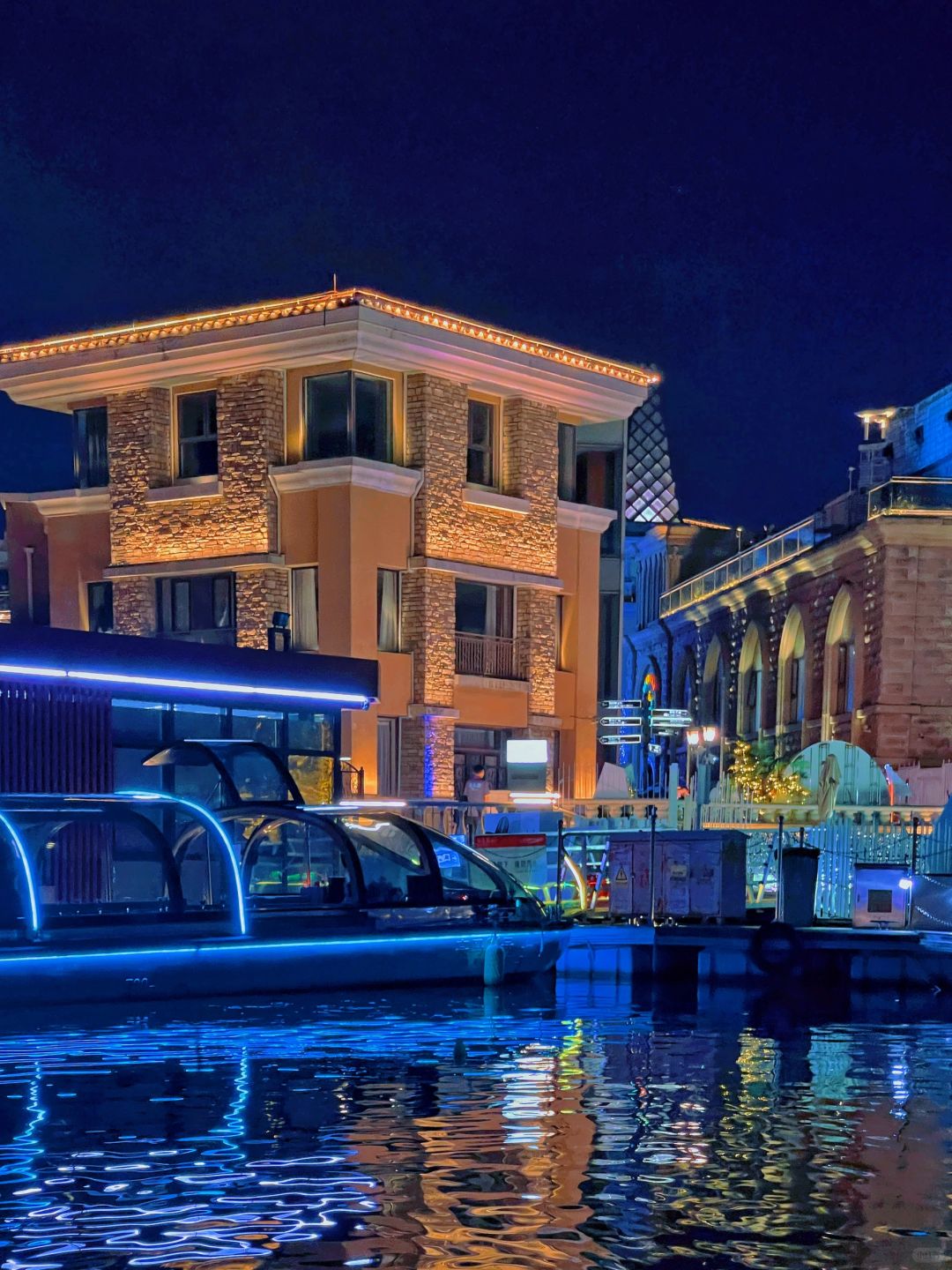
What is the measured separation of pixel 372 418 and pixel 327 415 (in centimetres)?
95

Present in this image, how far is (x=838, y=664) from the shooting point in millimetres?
59531

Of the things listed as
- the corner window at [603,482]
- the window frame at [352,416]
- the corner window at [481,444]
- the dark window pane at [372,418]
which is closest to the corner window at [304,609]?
the window frame at [352,416]

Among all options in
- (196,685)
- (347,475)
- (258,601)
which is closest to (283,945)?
(196,685)

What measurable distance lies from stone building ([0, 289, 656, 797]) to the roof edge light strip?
581 cm

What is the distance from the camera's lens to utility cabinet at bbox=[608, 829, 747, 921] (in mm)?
29578

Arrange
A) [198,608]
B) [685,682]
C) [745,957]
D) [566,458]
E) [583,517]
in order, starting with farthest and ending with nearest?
[685,682]
[583,517]
[566,458]
[198,608]
[745,957]

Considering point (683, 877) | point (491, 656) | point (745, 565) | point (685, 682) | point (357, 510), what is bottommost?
point (683, 877)

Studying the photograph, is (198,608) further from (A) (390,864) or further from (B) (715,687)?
→ (B) (715,687)

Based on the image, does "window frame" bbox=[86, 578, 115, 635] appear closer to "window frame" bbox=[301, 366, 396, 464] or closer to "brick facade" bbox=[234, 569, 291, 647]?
"brick facade" bbox=[234, 569, 291, 647]

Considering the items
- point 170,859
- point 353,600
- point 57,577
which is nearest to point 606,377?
point 353,600

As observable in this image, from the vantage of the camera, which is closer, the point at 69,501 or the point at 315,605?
the point at 315,605

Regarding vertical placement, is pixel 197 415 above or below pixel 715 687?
above

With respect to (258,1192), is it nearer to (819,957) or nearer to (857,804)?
(819,957)

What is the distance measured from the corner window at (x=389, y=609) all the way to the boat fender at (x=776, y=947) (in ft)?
47.3
